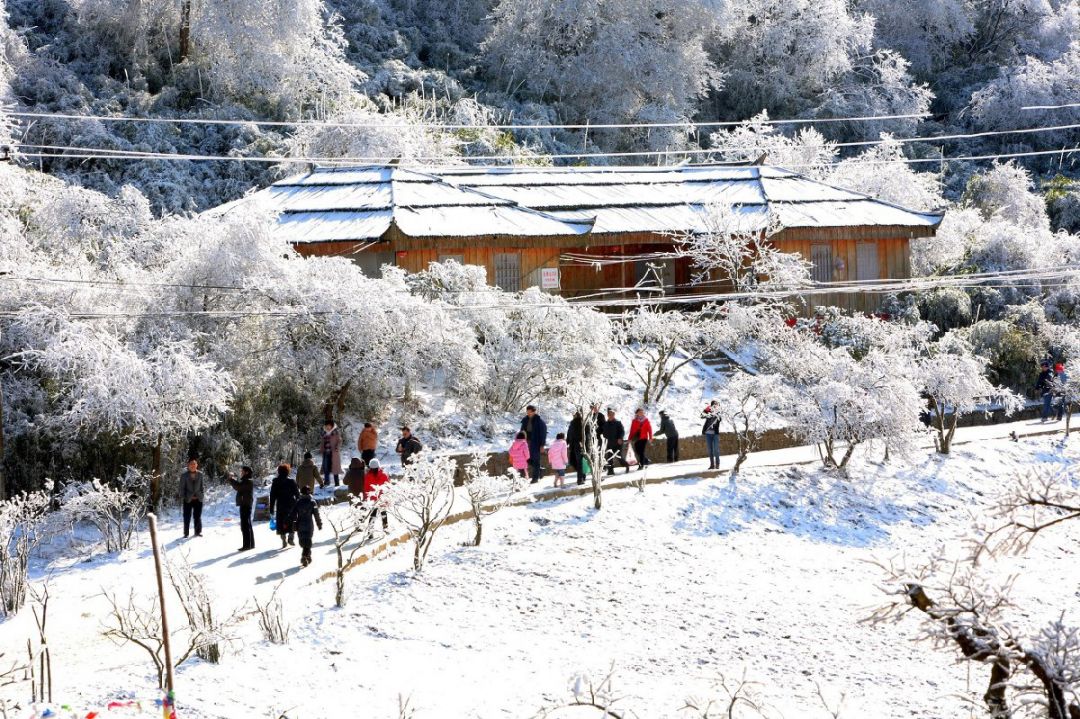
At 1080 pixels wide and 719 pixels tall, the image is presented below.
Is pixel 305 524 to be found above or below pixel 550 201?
below

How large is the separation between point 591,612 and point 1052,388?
1693 cm

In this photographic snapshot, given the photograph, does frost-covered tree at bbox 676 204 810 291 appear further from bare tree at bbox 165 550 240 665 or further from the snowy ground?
bare tree at bbox 165 550 240 665

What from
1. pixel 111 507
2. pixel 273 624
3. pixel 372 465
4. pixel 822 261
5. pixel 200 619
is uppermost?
pixel 822 261

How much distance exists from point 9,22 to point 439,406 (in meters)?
32.1

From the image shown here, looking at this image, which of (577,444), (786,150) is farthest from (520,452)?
(786,150)

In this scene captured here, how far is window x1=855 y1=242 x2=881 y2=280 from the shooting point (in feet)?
116

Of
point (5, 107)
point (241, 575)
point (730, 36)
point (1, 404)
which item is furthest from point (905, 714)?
point (730, 36)

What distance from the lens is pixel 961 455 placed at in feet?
87.7

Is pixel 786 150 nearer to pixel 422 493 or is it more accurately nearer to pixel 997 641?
pixel 422 493

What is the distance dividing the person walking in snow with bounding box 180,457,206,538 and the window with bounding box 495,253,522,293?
42.4 feet

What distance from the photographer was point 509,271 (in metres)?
31.0

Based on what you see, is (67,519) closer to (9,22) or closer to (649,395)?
(649,395)

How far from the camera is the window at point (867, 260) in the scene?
3550cm

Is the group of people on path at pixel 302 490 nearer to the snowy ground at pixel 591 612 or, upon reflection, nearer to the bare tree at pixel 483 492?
the snowy ground at pixel 591 612
